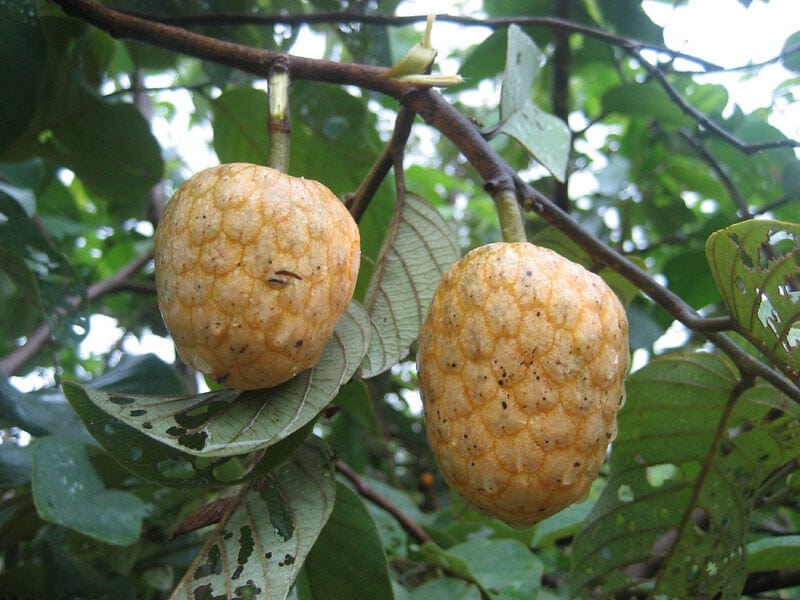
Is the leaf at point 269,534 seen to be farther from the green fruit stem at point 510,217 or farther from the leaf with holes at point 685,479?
the leaf with holes at point 685,479

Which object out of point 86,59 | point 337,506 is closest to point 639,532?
point 337,506

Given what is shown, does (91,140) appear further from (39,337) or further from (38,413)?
(38,413)

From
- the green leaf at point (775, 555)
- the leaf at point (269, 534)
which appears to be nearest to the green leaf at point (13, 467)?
the leaf at point (269, 534)

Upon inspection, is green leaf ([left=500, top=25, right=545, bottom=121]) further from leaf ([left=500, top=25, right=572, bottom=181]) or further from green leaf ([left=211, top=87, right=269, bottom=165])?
green leaf ([left=211, top=87, right=269, bottom=165])

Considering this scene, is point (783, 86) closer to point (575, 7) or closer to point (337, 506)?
point (575, 7)

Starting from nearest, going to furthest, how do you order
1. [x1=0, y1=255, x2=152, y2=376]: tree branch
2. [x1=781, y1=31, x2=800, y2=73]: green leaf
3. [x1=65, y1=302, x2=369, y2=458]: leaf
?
[x1=65, y1=302, x2=369, y2=458]: leaf
[x1=0, y1=255, x2=152, y2=376]: tree branch
[x1=781, y1=31, x2=800, y2=73]: green leaf

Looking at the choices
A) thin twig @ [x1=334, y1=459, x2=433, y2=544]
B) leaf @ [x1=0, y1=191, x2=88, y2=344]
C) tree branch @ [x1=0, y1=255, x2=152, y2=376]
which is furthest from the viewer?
tree branch @ [x1=0, y1=255, x2=152, y2=376]

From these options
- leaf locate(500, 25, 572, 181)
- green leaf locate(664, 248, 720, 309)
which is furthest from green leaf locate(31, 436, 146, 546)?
green leaf locate(664, 248, 720, 309)
